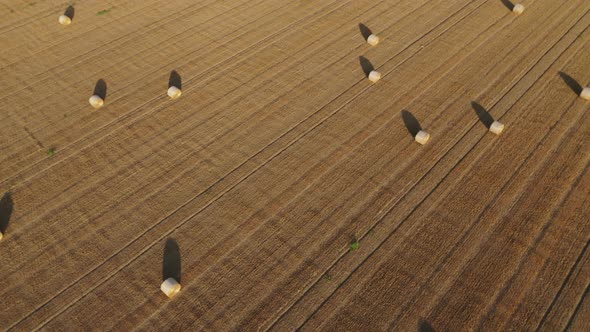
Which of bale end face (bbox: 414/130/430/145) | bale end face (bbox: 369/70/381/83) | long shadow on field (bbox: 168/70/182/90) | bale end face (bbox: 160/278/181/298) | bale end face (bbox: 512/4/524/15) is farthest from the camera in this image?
bale end face (bbox: 512/4/524/15)

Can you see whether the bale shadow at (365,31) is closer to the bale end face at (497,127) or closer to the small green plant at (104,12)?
the bale end face at (497,127)

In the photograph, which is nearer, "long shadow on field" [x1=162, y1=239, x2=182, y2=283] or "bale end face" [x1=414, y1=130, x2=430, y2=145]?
"long shadow on field" [x1=162, y1=239, x2=182, y2=283]

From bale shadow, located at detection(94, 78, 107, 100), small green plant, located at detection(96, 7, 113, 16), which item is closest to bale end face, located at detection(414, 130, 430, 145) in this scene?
bale shadow, located at detection(94, 78, 107, 100)

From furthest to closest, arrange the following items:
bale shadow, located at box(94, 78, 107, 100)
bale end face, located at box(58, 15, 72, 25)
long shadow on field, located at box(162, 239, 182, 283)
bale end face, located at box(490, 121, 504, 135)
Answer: bale end face, located at box(58, 15, 72, 25)
bale shadow, located at box(94, 78, 107, 100)
bale end face, located at box(490, 121, 504, 135)
long shadow on field, located at box(162, 239, 182, 283)

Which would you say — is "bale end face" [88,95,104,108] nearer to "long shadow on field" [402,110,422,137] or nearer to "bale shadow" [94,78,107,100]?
"bale shadow" [94,78,107,100]

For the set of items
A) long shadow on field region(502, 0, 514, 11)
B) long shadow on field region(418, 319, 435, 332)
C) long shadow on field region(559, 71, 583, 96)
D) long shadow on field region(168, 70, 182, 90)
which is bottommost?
long shadow on field region(418, 319, 435, 332)

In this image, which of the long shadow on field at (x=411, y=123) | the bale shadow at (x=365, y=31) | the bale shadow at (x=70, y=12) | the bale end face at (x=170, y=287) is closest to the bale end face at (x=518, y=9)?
the bale shadow at (x=365, y=31)

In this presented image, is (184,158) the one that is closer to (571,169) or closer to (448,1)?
(571,169)
